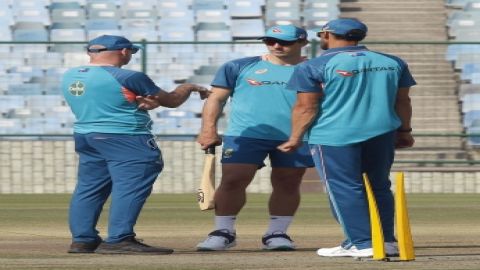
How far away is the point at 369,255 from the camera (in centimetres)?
974

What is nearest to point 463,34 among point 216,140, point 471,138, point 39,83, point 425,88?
point 425,88

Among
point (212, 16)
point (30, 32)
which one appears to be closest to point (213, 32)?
point (212, 16)

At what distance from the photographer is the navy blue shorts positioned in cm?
1107

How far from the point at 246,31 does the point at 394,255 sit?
15913 mm

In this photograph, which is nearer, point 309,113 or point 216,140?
point 309,113

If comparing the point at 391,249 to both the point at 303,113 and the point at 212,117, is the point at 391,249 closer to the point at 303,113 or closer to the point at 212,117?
the point at 303,113

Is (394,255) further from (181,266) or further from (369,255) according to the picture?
(181,266)

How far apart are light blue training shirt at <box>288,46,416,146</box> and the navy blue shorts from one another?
131cm

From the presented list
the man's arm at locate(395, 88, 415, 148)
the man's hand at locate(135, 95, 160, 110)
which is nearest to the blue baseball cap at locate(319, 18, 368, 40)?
the man's arm at locate(395, 88, 415, 148)

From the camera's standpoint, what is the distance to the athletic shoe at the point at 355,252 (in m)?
9.77

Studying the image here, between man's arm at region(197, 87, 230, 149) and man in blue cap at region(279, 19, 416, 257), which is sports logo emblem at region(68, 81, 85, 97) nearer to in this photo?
man's arm at region(197, 87, 230, 149)

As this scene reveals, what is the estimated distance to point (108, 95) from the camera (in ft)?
34.1

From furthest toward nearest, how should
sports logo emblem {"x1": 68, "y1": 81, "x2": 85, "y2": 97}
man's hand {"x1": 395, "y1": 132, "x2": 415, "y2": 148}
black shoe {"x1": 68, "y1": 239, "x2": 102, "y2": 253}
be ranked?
black shoe {"x1": 68, "y1": 239, "x2": 102, "y2": 253}
sports logo emblem {"x1": 68, "y1": 81, "x2": 85, "y2": 97}
man's hand {"x1": 395, "y1": 132, "x2": 415, "y2": 148}

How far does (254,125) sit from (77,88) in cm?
146
